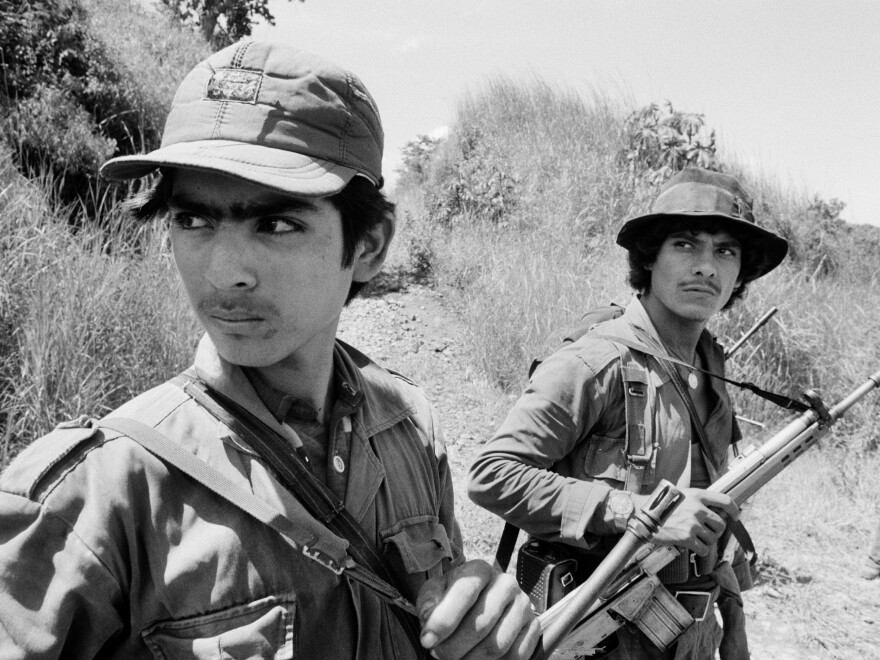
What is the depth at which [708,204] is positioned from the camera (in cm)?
246

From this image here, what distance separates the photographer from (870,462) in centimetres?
596

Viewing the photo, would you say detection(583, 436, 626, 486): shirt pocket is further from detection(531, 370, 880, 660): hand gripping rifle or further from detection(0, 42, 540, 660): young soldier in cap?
detection(0, 42, 540, 660): young soldier in cap

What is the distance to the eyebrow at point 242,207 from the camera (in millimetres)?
1108

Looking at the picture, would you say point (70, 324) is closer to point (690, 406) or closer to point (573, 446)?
point (573, 446)

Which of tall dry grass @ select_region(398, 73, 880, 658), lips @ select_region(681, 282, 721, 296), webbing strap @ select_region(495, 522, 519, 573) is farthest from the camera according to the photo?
tall dry grass @ select_region(398, 73, 880, 658)

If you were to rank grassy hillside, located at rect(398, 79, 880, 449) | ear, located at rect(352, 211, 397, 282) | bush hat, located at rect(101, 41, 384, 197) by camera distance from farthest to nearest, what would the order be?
grassy hillside, located at rect(398, 79, 880, 449) < ear, located at rect(352, 211, 397, 282) < bush hat, located at rect(101, 41, 384, 197)

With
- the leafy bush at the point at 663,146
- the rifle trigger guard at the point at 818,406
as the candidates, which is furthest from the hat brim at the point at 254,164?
the leafy bush at the point at 663,146

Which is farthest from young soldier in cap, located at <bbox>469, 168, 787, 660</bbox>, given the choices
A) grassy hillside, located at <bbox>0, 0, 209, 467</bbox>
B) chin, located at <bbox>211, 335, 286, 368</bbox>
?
grassy hillside, located at <bbox>0, 0, 209, 467</bbox>

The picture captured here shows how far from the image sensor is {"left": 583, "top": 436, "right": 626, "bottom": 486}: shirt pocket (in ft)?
6.91

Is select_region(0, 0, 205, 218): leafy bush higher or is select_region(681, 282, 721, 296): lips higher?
select_region(0, 0, 205, 218): leafy bush

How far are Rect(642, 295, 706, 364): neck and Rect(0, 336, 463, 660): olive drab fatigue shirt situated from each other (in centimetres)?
162

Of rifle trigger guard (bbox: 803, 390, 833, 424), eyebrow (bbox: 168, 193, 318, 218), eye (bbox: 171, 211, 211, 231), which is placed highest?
eyebrow (bbox: 168, 193, 318, 218)

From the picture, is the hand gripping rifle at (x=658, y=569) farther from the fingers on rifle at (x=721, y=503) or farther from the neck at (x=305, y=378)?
the neck at (x=305, y=378)

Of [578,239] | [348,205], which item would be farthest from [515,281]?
[348,205]
